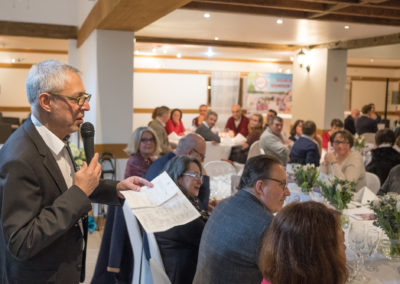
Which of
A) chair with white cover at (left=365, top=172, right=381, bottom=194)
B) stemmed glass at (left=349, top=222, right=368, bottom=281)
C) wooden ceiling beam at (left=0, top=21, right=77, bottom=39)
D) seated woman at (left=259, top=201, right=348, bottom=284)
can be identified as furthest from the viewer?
wooden ceiling beam at (left=0, top=21, right=77, bottom=39)

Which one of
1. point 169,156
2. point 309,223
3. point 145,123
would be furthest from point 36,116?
point 145,123

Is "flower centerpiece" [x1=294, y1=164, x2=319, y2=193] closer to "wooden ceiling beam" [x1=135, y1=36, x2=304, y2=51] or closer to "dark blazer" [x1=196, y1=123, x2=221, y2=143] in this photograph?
"dark blazer" [x1=196, y1=123, x2=221, y2=143]

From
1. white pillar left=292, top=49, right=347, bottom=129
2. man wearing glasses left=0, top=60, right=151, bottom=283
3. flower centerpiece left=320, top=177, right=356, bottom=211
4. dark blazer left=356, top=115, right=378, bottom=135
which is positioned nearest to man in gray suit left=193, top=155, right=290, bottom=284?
man wearing glasses left=0, top=60, right=151, bottom=283

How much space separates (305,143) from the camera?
5.91 meters

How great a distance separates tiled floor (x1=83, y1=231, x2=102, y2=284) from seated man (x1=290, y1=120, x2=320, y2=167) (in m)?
2.64

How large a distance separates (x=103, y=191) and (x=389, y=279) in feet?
4.96

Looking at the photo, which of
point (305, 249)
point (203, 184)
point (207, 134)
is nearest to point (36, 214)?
point (305, 249)

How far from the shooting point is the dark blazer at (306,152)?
5.86 metres

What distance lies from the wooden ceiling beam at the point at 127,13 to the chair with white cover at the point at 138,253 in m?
1.92

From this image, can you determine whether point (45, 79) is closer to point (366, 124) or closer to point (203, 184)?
point (203, 184)

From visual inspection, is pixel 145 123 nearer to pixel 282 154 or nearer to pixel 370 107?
pixel 370 107

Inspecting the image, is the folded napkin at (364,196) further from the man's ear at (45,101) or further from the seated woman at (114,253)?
the man's ear at (45,101)

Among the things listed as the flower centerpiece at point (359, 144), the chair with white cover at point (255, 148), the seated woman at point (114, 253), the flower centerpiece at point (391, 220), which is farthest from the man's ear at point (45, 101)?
the flower centerpiece at point (359, 144)

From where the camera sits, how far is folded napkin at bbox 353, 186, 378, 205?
4.09m
